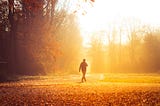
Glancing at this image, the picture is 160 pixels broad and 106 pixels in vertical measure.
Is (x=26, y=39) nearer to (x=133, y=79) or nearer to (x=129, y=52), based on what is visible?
(x=133, y=79)

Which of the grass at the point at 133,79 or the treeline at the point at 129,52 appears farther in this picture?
the treeline at the point at 129,52

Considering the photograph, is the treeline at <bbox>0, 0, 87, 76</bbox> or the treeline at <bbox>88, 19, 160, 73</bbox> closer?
the treeline at <bbox>0, 0, 87, 76</bbox>

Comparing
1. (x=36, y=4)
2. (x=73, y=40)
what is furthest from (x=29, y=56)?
(x=73, y=40)

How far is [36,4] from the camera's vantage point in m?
25.4

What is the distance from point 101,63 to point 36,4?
7330 centimetres

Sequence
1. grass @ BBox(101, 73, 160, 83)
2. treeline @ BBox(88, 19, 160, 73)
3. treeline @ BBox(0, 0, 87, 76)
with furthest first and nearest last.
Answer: treeline @ BBox(88, 19, 160, 73) → treeline @ BBox(0, 0, 87, 76) → grass @ BBox(101, 73, 160, 83)

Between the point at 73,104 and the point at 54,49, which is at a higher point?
the point at 54,49

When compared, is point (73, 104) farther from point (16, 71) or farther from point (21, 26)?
point (21, 26)

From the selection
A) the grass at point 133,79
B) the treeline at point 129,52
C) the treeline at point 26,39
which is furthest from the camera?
the treeline at point 129,52

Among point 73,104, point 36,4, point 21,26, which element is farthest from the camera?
point 21,26

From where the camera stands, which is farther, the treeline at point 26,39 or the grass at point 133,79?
the treeline at point 26,39

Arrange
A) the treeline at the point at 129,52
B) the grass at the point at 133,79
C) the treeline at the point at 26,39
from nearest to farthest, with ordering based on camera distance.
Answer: the grass at the point at 133,79
the treeline at the point at 26,39
the treeline at the point at 129,52

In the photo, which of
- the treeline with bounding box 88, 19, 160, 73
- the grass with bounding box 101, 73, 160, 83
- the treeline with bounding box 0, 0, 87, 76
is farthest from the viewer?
the treeline with bounding box 88, 19, 160, 73

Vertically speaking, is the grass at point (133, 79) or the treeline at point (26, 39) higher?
the treeline at point (26, 39)
